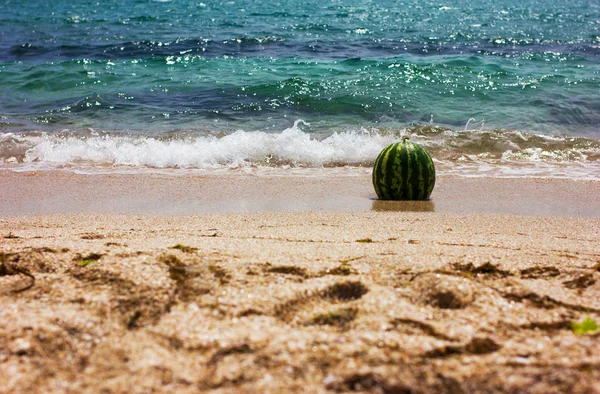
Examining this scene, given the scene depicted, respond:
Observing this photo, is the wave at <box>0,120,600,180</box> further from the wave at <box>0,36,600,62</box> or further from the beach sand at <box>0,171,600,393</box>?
the wave at <box>0,36,600,62</box>

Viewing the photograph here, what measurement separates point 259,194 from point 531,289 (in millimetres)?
3273

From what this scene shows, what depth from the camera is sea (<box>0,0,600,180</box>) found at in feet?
21.4

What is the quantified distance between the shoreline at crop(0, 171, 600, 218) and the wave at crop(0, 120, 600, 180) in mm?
509

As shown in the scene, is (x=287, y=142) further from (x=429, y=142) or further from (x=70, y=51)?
(x=70, y=51)

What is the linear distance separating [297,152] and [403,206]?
2.20 meters

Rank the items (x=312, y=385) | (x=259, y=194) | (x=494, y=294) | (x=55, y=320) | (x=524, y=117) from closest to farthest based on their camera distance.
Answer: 1. (x=312, y=385)
2. (x=55, y=320)
3. (x=494, y=294)
4. (x=259, y=194)
5. (x=524, y=117)

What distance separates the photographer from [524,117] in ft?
28.2

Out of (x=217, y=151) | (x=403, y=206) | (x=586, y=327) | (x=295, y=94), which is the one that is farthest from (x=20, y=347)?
(x=295, y=94)

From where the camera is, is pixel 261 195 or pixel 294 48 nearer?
pixel 261 195

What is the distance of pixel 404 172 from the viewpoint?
468 centimetres

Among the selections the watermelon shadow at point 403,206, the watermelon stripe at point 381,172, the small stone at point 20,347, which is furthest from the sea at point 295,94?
the small stone at point 20,347

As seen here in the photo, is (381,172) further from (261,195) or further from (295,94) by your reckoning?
(295,94)

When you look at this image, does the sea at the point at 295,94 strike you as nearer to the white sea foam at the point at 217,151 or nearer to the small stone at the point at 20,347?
the white sea foam at the point at 217,151

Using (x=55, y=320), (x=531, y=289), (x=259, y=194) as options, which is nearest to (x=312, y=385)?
(x=55, y=320)
